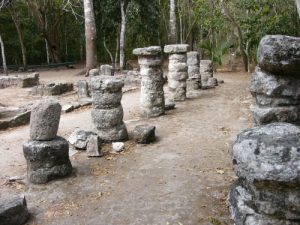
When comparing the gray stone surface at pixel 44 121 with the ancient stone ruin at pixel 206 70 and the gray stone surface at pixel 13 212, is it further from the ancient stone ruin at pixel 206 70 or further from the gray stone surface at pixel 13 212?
the ancient stone ruin at pixel 206 70

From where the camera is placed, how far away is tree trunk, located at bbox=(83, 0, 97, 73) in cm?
1895

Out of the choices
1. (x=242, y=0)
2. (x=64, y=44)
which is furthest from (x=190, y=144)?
(x=64, y=44)

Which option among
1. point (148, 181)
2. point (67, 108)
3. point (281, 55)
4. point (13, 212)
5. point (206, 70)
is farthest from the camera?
point (206, 70)

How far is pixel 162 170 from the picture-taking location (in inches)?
271

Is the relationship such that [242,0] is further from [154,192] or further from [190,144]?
[154,192]

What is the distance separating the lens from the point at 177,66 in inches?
502

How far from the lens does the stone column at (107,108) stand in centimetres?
844

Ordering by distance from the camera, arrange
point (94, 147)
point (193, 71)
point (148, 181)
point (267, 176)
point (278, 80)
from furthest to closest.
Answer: point (193, 71), point (94, 147), point (148, 181), point (278, 80), point (267, 176)

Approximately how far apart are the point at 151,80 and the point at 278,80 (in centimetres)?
587

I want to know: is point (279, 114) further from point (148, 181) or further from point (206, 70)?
point (206, 70)

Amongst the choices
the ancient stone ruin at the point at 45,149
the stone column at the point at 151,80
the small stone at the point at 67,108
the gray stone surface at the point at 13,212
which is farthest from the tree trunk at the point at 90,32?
the gray stone surface at the point at 13,212

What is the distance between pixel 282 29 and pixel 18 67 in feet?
54.2

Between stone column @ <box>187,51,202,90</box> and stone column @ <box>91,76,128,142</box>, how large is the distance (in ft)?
23.3

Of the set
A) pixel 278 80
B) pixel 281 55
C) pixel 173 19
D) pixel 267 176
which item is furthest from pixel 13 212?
pixel 173 19
